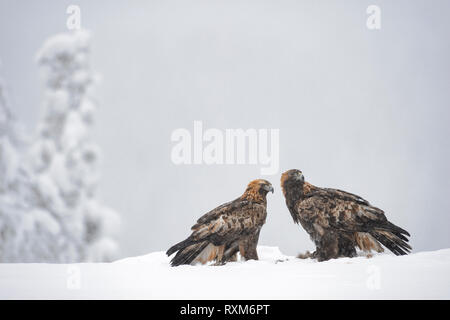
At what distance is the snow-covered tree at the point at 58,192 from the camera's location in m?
7.15

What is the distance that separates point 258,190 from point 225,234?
55 centimetres

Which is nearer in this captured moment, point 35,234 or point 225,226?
point 225,226

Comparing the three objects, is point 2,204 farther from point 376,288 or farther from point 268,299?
point 376,288

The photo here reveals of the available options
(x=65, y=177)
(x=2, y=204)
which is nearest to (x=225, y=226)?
(x=65, y=177)

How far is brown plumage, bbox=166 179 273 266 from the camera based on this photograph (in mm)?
4078

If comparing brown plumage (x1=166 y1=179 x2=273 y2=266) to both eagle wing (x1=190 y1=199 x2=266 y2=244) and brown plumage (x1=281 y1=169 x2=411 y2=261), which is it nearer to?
eagle wing (x1=190 y1=199 x2=266 y2=244)

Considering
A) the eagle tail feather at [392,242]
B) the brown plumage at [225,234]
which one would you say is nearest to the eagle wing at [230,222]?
the brown plumage at [225,234]

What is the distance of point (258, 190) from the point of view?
438 centimetres

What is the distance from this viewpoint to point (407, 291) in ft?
10.9

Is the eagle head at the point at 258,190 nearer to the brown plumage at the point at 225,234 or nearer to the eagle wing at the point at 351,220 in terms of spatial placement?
the brown plumage at the point at 225,234

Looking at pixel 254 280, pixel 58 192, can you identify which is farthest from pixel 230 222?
pixel 58 192

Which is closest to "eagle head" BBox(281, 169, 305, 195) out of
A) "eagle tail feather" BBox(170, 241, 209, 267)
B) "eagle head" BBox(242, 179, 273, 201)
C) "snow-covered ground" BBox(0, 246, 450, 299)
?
"eagle head" BBox(242, 179, 273, 201)
